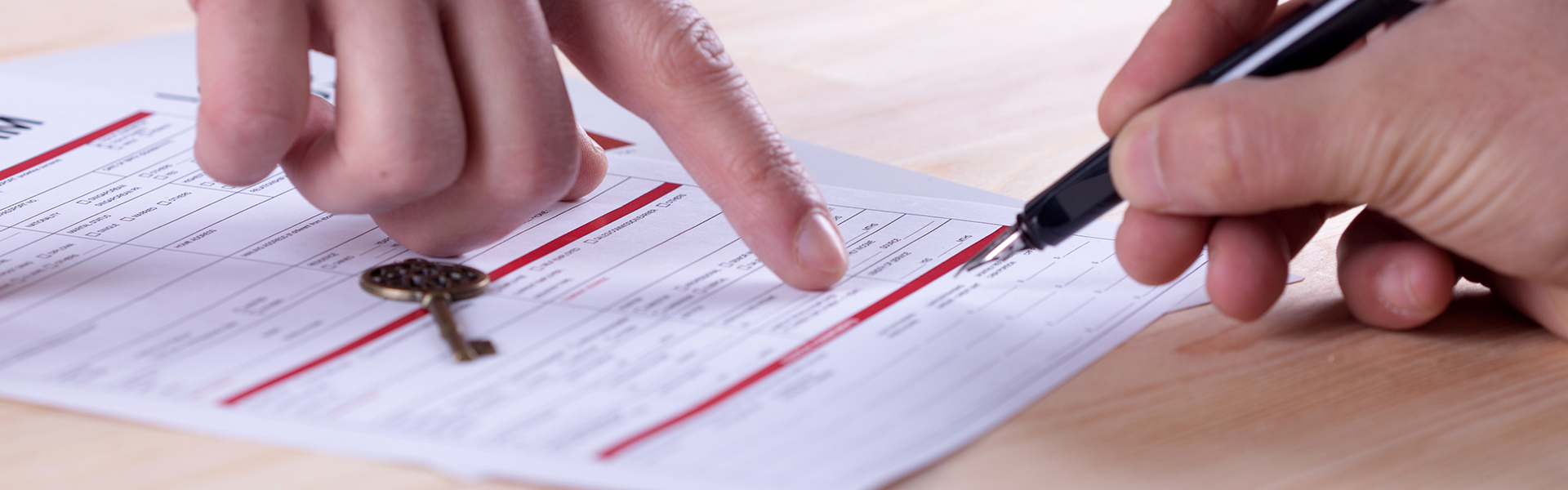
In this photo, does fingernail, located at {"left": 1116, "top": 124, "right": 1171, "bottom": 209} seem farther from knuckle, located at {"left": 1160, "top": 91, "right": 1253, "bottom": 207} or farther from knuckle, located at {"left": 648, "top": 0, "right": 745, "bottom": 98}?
knuckle, located at {"left": 648, "top": 0, "right": 745, "bottom": 98}

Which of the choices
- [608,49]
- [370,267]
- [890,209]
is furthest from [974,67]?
[370,267]

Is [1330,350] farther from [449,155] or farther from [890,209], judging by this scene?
[449,155]

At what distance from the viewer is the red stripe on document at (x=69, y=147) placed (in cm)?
88

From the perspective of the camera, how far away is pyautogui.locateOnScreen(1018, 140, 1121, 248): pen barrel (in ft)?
2.05

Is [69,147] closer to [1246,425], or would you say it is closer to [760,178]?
[760,178]

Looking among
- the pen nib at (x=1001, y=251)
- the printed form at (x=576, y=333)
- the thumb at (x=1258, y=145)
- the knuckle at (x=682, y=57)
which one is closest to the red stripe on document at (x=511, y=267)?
the printed form at (x=576, y=333)

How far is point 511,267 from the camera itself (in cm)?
Answer: 69

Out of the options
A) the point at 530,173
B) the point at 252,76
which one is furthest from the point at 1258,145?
the point at 252,76

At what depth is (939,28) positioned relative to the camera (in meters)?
1.39

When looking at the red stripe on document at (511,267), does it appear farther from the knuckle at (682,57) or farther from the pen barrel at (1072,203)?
the pen barrel at (1072,203)

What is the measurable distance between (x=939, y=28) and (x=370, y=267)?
33.0 inches

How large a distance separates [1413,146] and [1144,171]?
110mm

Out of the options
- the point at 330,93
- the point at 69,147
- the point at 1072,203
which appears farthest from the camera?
the point at 330,93

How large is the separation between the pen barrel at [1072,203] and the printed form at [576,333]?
0.12ft
